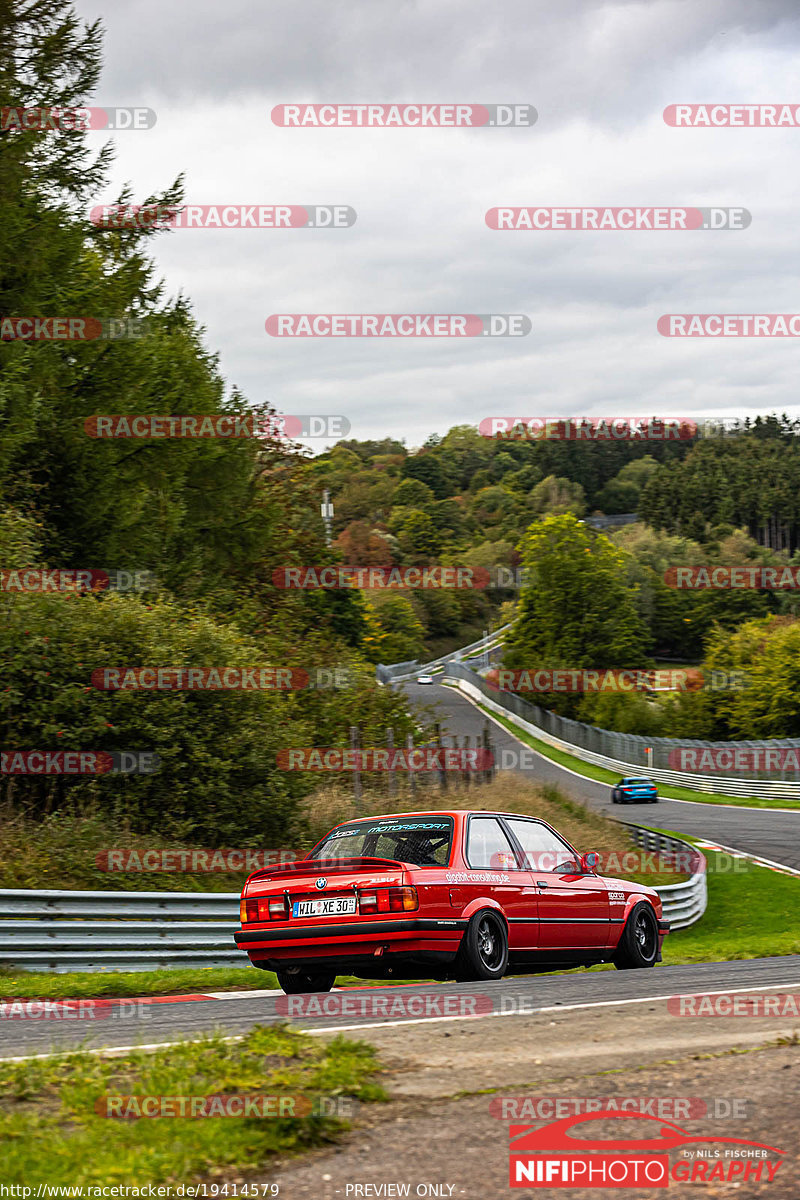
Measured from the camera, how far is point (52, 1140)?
3.92 meters

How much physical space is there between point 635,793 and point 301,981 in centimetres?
3992

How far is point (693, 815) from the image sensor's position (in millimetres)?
43469

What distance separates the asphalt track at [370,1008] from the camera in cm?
640

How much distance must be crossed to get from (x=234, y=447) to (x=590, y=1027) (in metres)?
26.4

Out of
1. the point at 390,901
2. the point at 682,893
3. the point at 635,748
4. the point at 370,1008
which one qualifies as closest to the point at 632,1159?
the point at 370,1008

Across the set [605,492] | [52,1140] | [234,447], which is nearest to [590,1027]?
[52,1140]

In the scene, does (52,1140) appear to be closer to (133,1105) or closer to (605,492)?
(133,1105)

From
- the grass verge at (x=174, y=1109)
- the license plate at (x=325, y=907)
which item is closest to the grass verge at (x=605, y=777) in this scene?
the license plate at (x=325, y=907)
